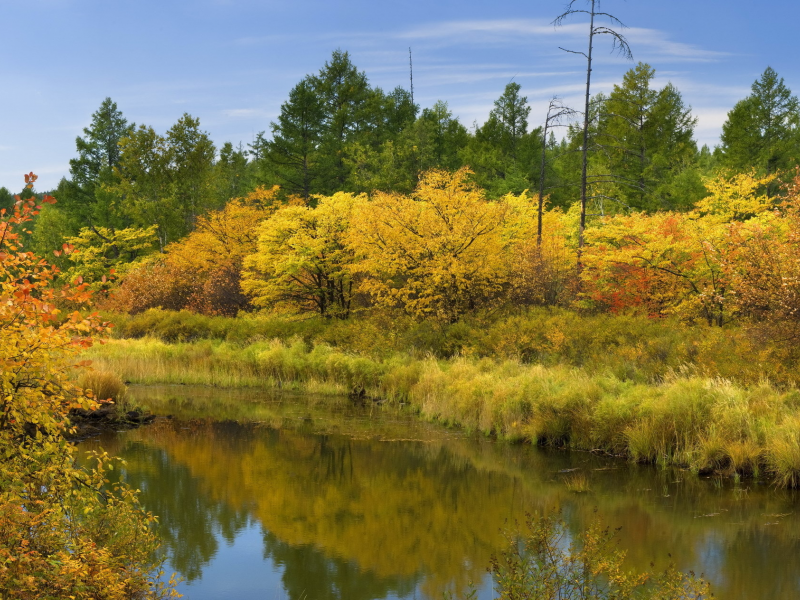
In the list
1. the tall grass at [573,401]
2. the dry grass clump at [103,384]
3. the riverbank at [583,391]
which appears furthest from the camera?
the dry grass clump at [103,384]

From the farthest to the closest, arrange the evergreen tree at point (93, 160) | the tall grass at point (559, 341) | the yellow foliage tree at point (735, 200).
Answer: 1. the evergreen tree at point (93, 160)
2. the yellow foliage tree at point (735, 200)
3. the tall grass at point (559, 341)

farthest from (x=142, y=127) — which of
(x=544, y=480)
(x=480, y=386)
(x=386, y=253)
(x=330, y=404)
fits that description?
(x=544, y=480)

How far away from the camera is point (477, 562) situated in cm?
863

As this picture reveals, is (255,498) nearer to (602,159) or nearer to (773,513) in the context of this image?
(773,513)

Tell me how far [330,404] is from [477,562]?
35.9ft

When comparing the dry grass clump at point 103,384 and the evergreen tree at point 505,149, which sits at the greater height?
the evergreen tree at point 505,149

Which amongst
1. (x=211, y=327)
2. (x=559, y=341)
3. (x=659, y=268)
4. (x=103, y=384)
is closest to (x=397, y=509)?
(x=559, y=341)

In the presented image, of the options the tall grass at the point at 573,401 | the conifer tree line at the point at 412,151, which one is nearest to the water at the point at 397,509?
the tall grass at the point at 573,401

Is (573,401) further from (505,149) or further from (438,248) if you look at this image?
(505,149)

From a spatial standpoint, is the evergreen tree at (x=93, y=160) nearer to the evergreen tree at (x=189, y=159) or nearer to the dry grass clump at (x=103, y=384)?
the evergreen tree at (x=189, y=159)

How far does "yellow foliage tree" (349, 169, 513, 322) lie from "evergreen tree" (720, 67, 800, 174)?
22.8m

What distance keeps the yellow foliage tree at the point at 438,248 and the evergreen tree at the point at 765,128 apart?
2279 centimetres

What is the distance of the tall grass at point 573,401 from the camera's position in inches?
450

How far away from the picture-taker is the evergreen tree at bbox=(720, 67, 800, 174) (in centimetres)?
3872
